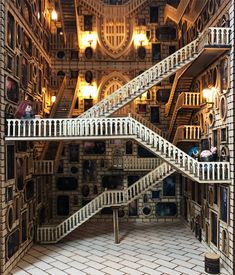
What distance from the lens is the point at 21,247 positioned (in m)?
14.1

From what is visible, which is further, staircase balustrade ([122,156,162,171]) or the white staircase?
staircase balustrade ([122,156,162,171])

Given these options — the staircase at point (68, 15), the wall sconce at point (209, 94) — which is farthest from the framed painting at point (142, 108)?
the staircase at point (68, 15)

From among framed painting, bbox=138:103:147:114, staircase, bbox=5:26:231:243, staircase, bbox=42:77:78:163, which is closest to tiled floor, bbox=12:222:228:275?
staircase, bbox=5:26:231:243

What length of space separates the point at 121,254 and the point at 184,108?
9162 mm

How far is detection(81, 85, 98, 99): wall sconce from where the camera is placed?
21734 millimetres

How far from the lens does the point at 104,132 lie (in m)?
13.1

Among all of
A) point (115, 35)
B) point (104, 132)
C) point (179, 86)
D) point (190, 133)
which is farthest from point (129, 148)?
point (115, 35)

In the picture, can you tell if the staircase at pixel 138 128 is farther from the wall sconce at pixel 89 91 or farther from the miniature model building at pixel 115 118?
the wall sconce at pixel 89 91

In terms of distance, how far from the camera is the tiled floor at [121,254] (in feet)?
40.9

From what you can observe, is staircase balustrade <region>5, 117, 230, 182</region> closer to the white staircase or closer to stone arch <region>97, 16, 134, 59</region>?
the white staircase

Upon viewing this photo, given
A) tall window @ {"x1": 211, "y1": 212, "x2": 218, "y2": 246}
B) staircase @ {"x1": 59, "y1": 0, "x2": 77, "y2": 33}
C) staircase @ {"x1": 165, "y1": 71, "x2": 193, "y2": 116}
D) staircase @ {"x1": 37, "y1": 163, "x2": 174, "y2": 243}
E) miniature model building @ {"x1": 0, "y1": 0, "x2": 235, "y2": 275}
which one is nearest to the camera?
miniature model building @ {"x1": 0, "y1": 0, "x2": 235, "y2": 275}

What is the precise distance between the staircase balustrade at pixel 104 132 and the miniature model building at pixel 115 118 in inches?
1.8

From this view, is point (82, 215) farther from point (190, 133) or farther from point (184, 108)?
point (184, 108)

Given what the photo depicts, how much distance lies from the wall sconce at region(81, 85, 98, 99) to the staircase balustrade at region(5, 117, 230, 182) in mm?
8951
